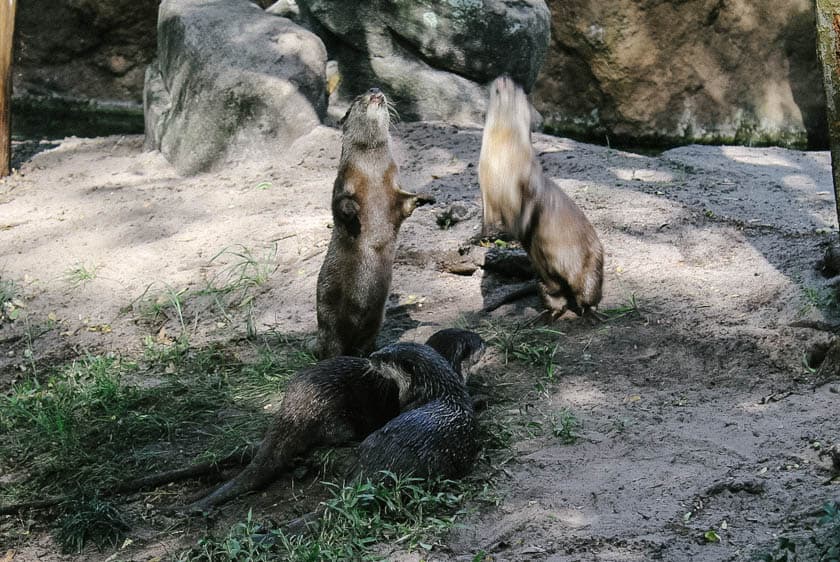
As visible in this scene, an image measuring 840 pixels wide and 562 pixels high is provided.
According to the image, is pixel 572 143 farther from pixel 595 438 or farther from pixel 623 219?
pixel 595 438

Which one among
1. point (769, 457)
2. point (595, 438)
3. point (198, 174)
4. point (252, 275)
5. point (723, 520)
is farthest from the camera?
point (198, 174)

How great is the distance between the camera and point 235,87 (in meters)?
8.80

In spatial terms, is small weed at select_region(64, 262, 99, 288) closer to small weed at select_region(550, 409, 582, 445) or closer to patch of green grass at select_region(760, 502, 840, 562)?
small weed at select_region(550, 409, 582, 445)

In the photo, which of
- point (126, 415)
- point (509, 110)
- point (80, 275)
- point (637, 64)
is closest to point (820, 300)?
point (509, 110)

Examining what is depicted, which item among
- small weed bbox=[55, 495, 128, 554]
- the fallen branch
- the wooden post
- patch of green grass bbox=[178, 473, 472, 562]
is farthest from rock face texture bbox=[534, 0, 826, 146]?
small weed bbox=[55, 495, 128, 554]

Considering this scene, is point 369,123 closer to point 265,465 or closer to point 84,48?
point 265,465

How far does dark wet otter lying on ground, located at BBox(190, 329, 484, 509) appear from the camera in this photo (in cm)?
395

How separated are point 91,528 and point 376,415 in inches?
50.8

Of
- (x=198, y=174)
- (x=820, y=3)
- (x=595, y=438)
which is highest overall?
(x=820, y=3)

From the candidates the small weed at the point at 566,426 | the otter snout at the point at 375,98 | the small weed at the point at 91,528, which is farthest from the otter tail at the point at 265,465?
the otter snout at the point at 375,98

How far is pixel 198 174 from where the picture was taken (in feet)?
29.3

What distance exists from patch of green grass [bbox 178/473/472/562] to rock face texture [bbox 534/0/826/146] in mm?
9738

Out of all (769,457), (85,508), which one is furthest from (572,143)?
(85,508)

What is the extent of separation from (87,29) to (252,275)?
27.9ft
